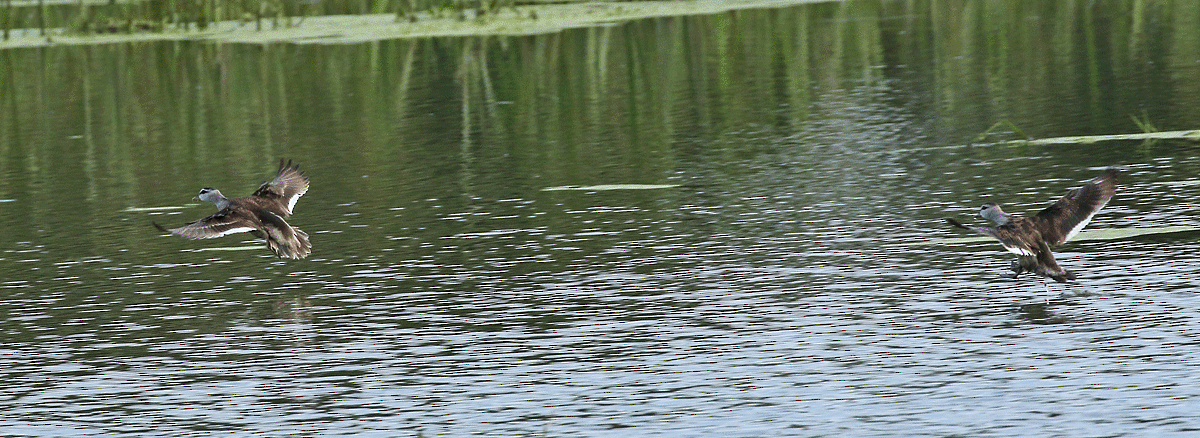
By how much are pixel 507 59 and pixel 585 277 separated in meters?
15.1

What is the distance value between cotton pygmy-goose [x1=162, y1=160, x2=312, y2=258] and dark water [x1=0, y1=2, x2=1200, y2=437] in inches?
11.5

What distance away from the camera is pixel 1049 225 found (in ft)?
34.9

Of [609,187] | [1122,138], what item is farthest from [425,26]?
[1122,138]

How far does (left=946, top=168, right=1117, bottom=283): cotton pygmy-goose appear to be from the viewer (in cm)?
1043

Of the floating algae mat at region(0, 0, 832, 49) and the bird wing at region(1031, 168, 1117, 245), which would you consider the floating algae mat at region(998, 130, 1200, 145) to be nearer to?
the bird wing at region(1031, 168, 1117, 245)

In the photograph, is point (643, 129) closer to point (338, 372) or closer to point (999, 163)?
point (999, 163)

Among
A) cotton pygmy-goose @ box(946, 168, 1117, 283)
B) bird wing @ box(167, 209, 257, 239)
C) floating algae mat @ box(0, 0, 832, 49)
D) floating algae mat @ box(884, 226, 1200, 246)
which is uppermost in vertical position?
floating algae mat @ box(0, 0, 832, 49)

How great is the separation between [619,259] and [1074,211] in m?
2.79

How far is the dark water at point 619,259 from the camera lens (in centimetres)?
881

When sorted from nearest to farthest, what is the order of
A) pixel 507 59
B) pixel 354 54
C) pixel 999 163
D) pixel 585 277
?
1. pixel 585 277
2. pixel 999 163
3. pixel 507 59
4. pixel 354 54

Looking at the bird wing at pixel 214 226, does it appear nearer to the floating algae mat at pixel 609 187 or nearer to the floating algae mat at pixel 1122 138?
the floating algae mat at pixel 609 187

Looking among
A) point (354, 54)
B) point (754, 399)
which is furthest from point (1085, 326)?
point (354, 54)

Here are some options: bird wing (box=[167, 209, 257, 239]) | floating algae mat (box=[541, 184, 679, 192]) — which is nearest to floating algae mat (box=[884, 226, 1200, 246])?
floating algae mat (box=[541, 184, 679, 192])

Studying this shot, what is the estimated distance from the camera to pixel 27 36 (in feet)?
107
